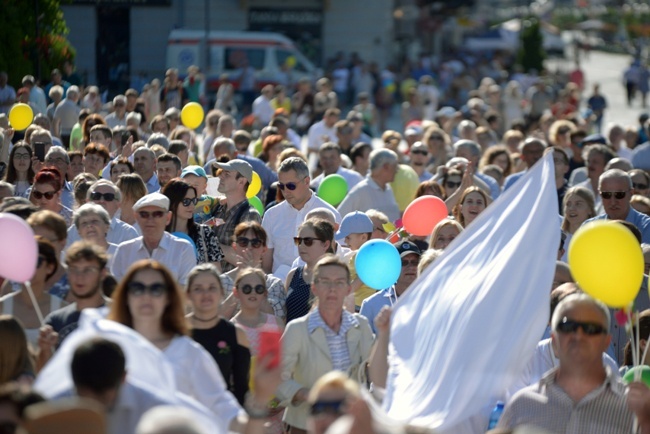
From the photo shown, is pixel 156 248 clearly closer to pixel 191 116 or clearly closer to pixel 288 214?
pixel 288 214

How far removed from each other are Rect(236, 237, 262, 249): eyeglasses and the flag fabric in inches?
95.5

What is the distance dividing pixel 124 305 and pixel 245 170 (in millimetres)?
4682

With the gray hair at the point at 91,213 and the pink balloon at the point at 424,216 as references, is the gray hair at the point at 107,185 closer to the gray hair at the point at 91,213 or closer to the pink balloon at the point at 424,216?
the gray hair at the point at 91,213

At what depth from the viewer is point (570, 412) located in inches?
238

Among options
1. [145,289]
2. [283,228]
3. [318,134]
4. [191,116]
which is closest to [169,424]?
[145,289]

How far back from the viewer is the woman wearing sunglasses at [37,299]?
7273mm

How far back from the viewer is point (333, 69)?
4131 centimetres

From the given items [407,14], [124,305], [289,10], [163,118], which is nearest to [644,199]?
[124,305]

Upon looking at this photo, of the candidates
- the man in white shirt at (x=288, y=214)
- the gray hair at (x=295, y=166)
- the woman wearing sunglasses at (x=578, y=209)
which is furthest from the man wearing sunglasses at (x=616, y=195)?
the gray hair at (x=295, y=166)

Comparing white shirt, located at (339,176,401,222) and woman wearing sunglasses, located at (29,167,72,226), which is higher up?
woman wearing sunglasses, located at (29,167,72,226)

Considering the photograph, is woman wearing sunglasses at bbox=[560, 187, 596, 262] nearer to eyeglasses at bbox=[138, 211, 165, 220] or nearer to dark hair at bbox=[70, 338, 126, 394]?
eyeglasses at bbox=[138, 211, 165, 220]

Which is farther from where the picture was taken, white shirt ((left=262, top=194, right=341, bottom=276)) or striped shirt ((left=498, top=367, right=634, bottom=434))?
white shirt ((left=262, top=194, right=341, bottom=276))

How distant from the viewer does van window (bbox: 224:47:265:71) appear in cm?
3694

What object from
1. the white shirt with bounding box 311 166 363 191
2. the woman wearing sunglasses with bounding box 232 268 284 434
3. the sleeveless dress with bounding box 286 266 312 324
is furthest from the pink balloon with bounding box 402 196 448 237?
the white shirt with bounding box 311 166 363 191
